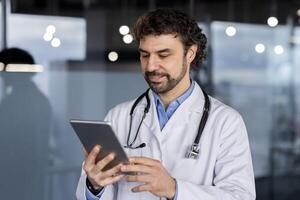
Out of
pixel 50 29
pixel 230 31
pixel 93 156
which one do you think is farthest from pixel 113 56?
pixel 93 156

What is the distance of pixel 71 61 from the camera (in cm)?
347

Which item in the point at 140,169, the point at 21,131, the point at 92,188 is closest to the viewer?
the point at 140,169

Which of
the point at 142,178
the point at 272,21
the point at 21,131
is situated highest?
the point at 272,21

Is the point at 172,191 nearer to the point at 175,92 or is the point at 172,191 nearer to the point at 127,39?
the point at 175,92

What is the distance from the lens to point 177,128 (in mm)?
1675

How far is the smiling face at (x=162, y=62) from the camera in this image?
1637 millimetres

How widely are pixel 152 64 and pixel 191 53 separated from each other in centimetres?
18

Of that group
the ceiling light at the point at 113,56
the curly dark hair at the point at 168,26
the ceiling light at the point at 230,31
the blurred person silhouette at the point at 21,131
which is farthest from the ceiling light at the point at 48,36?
the curly dark hair at the point at 168,26

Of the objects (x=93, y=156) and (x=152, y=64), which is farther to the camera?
(x=152, y=64)

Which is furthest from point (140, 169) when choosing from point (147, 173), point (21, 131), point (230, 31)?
point (230, 31)

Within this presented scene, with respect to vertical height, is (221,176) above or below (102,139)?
below

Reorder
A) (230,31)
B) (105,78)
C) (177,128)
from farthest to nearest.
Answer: (230,31) → (105,78) → (177,128)

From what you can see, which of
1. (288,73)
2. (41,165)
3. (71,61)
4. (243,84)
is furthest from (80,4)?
(288,73)

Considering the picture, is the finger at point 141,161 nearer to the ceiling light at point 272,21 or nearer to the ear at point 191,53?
the ear at point 191,53
